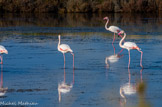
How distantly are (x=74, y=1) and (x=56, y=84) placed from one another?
38781 millimetres

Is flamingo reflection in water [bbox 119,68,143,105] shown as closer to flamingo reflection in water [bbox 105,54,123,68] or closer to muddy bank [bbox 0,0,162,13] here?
flamingo reflection in water [bbox 105,54,123,68]

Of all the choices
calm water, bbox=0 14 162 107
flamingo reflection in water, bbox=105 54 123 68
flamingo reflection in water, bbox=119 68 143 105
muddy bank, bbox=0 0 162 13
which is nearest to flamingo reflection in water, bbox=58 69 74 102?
calm water, bbox=0 14 162 107

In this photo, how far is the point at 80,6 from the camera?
49875 millimetres

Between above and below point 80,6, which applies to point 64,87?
below

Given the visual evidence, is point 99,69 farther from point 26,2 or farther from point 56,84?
point 26,2

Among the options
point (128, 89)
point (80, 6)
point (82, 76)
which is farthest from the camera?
point (80, 6)

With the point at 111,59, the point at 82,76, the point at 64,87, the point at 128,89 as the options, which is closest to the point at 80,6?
the point at 111,59

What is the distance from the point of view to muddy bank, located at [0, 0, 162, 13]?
49406 mm

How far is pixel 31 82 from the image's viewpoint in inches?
462

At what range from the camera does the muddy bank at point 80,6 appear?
49406mm

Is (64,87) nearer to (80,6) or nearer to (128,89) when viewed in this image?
(128,89)

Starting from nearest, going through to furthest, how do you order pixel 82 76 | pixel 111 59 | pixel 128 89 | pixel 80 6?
pixel 128 89 → pixel 82 76 → pixel 111 59 → pixel 80 6

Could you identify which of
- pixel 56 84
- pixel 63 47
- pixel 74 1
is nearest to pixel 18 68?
→ pixel 63 47

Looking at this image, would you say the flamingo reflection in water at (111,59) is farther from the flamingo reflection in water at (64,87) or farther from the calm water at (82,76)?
the flamingo reflection in water at (64,87)
